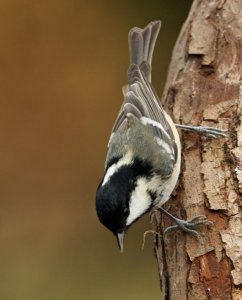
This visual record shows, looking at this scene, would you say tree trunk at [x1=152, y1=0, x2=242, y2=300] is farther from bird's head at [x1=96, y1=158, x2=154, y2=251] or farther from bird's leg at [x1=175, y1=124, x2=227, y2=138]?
bird's head at [x1=96, y1=158, x2=154, y2=251]

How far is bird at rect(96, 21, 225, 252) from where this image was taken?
2.65m

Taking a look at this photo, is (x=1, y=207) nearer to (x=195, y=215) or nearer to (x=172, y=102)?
(x=172, y=102)

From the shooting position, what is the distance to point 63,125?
17.1ft

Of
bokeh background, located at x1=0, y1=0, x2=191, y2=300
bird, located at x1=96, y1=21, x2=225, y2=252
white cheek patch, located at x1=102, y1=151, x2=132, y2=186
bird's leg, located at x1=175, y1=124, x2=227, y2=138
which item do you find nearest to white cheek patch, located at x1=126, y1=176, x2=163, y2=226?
bird, located at x1=96, y1=21, x2=225, y2=252

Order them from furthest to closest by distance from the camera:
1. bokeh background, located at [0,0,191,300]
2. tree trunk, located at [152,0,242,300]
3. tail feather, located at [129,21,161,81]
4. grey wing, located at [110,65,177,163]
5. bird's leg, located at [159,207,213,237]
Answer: bokeh background, located at [0,0,191,300] < tail feather, located at [129,21,161,81] < grey wing, located at [110,65,177,163] < bird's leg, located at [159,207,213,237] < tree trunk, located at [152,0,242,300]

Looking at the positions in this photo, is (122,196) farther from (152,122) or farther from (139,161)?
(152,122)

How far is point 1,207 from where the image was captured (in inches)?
197

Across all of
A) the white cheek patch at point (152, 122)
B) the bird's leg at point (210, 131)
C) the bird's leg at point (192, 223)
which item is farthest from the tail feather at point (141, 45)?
the bird's leg at point (192, 223)

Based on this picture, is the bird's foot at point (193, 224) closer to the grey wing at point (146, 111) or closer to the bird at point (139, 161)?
the bird at point (139, 161)

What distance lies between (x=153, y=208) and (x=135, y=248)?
2.03 metres

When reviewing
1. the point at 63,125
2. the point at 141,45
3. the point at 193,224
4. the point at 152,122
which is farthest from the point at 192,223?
the point at 63,125

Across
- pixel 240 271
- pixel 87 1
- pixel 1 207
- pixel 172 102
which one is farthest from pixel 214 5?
pixel 1 207

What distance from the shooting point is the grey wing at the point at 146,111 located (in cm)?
312

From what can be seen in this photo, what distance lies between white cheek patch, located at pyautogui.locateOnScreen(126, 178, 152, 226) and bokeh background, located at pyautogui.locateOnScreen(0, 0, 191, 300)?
2056mm
